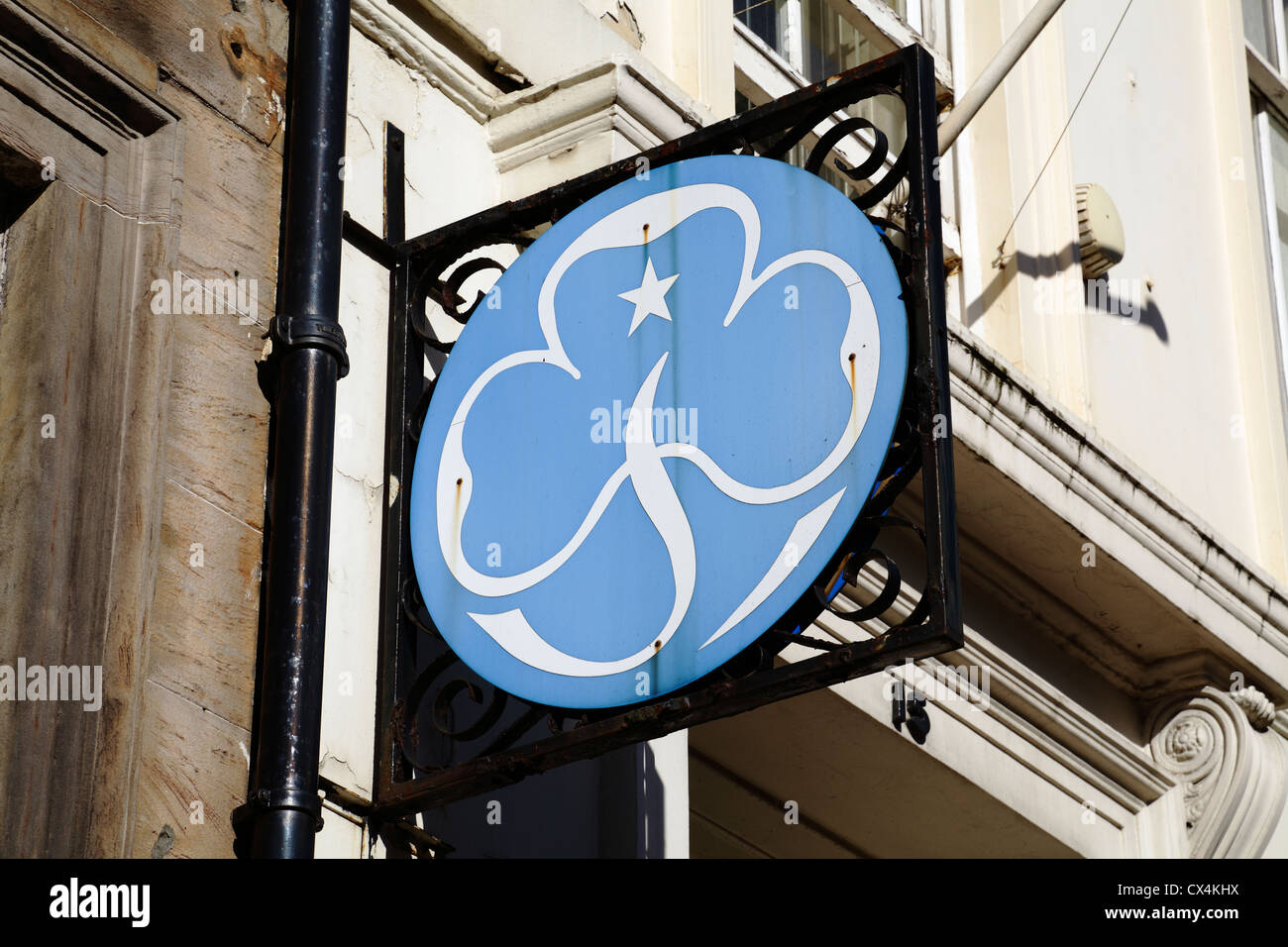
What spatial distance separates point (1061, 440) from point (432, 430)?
2.27 metres

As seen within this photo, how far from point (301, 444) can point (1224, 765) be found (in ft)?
11.8

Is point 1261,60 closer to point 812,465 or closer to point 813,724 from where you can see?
point 813,724

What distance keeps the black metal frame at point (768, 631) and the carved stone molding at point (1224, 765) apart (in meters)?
2.79

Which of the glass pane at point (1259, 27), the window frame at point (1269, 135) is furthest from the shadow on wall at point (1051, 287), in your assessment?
the glass pane at point (1259, 27)

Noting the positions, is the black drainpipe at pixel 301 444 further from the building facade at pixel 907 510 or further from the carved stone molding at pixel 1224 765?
the carved stone molding at pixel 1224 765

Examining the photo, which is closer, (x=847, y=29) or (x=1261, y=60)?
(x=847, y=29)

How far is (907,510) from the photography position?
5.97m

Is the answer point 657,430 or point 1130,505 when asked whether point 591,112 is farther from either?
point 1130,505

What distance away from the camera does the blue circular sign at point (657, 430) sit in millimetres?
3734

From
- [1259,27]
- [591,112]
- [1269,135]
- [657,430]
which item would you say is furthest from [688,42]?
[1259,27]

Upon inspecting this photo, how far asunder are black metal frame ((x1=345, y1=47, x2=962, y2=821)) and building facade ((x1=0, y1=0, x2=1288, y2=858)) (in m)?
0.08

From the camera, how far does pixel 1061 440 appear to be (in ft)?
19.4
